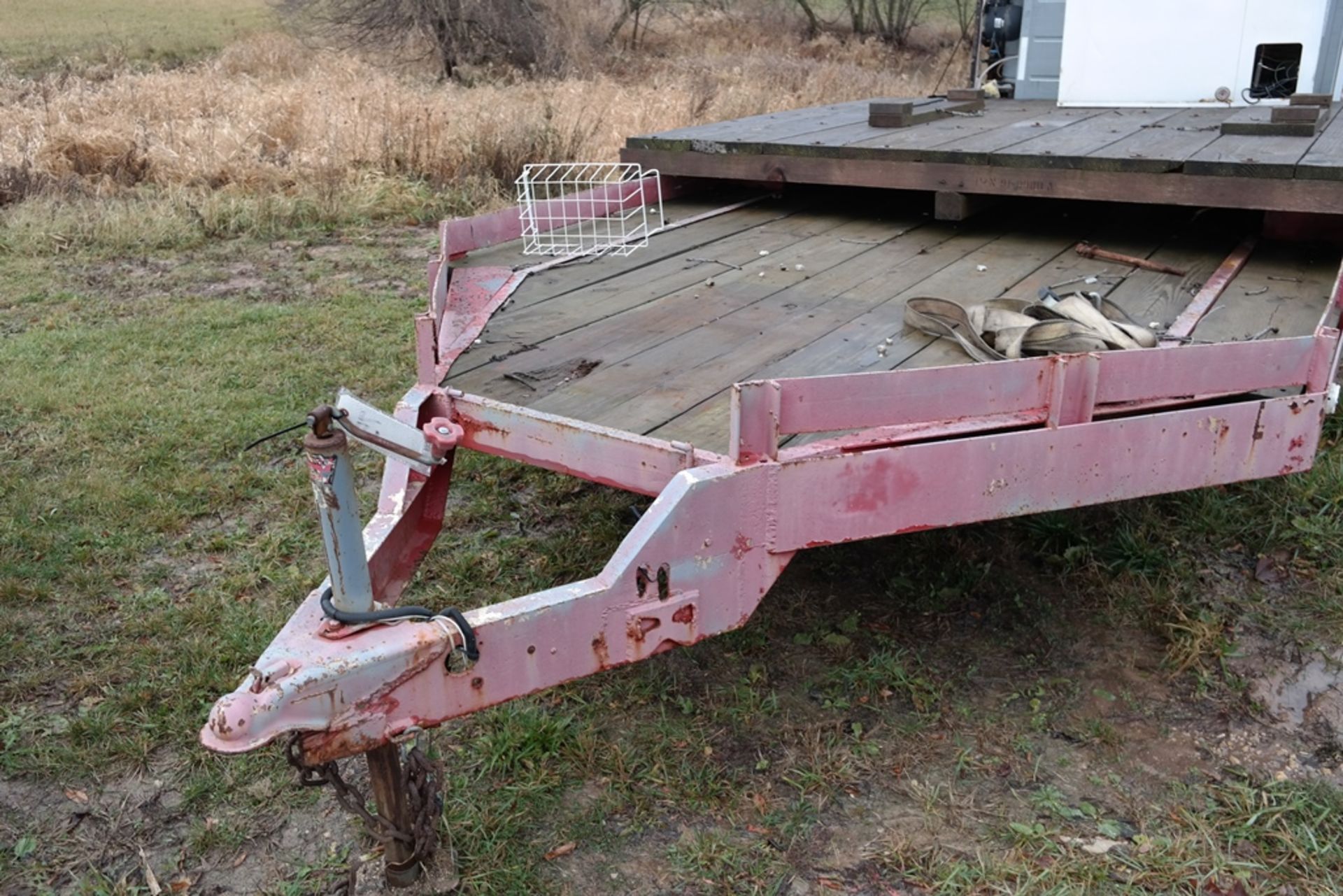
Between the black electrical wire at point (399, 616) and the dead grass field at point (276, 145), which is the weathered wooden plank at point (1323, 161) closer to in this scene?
the black electrical wire at point (399, 616)

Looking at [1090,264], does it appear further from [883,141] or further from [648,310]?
[648,310]

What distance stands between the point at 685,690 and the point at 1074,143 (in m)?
2.69

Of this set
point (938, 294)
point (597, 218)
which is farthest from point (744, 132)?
point (938, 294)

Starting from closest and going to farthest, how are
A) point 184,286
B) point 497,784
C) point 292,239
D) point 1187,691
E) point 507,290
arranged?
1. point 497,784
2. point 1187,691
3. point 507,290
4. point 184,286
5. point 292,239

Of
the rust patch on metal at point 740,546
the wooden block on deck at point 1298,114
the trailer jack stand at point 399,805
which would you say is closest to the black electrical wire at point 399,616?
the trailer jack stand at point 399,805

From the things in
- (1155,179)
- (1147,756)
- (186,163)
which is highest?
(1155,179)

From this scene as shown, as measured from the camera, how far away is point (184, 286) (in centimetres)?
725

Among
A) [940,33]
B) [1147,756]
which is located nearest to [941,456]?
[1147,756]

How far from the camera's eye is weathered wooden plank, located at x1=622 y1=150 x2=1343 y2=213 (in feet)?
12.1

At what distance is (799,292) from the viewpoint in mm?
3848

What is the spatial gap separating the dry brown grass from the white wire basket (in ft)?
16.0

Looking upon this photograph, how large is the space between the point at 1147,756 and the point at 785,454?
1.31m

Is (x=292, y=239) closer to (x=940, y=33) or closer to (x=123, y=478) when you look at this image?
(x=123, y=478)

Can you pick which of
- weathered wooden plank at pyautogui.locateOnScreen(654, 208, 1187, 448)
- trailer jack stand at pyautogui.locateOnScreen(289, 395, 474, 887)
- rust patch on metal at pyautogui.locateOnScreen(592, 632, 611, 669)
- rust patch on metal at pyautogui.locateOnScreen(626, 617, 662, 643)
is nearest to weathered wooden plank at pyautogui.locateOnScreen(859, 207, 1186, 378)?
weathered wooden plank at pyautogui.locateOnScreen(654, 208, 1187, 448)
